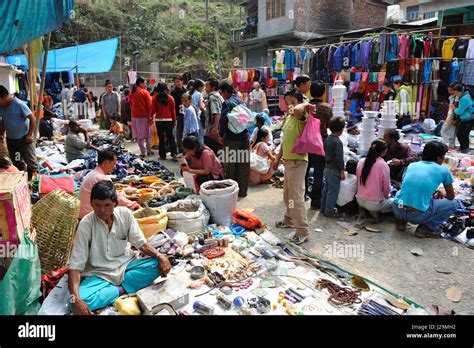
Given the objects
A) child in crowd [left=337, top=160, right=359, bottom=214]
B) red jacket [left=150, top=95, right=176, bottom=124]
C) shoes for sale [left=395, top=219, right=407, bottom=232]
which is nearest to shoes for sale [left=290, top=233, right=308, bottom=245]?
child in crowd [left=337, top=160, right=359, bottom=214]

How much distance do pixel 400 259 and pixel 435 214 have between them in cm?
91

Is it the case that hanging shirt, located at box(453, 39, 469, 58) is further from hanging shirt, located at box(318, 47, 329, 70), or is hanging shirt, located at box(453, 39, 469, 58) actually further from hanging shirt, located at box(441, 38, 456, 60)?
hanging shirt, located at box(318, 47, 329, 70)

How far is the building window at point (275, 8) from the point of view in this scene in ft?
67.6

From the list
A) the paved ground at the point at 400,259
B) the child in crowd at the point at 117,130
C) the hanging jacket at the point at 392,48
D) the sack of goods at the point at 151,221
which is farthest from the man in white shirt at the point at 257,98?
the sack of goods at the point at 151,221

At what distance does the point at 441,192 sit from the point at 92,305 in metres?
4.84

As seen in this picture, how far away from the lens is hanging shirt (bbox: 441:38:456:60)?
9789mm

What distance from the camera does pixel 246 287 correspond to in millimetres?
3422

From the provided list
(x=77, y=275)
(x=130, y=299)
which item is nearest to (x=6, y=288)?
(x=77, y=275)

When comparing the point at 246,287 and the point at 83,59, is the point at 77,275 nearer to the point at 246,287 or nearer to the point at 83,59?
the point at 246,287

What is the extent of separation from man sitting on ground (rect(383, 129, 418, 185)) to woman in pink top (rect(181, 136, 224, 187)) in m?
2.80

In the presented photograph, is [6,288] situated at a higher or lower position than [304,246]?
higher

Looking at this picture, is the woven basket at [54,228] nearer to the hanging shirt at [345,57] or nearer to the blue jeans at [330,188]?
the blue jeans at [330,188]

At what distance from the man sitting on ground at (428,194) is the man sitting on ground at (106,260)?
3.20m

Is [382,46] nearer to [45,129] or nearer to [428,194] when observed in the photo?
[428,194]
